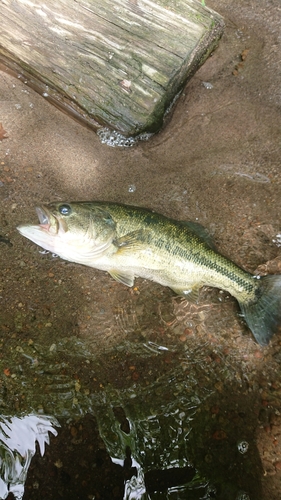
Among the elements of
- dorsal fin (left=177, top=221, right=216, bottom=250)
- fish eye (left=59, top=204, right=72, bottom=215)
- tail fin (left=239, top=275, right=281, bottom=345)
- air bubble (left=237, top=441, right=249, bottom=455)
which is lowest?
air bubble (left=237, top=441, right=249, bottom=455)

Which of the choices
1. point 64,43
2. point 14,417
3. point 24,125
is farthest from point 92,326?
point 64,43

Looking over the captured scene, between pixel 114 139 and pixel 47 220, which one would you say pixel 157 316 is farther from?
pixel 114 139

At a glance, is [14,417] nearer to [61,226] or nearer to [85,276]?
[85,276]

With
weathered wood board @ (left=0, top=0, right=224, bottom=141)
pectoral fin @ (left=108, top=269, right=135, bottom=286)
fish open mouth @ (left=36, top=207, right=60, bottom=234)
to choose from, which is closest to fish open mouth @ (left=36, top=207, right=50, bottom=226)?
fish open mouth @ (left=36, top=207, right=60, bottom=234)

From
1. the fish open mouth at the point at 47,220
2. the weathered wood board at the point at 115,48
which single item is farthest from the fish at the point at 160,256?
the weathered wood board at the point at 115,48

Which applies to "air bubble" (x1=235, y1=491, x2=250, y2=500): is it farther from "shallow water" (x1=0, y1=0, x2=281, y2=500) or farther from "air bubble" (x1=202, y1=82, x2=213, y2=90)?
"air bubble" (x1=202, y1=82, x2=213, y2=90)

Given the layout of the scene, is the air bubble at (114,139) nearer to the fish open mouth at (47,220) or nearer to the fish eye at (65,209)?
the fish eye at (65,209)
